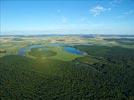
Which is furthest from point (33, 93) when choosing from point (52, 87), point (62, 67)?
point (62, 67)

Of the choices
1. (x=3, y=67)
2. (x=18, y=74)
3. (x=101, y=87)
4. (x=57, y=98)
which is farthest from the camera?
(x=3, y=67)

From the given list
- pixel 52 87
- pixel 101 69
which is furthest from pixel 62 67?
pixel 52 87

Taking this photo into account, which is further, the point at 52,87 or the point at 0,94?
the point at 52,87

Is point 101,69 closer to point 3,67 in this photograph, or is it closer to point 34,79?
point 34,79

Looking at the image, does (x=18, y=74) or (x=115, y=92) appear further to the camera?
(x=18, y=74)

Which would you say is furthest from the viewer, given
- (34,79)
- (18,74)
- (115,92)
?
(18,74)

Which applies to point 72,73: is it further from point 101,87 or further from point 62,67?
point 101,87

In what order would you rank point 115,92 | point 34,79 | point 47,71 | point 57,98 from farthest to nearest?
point 47,71, point 34,79, point 115,92, point 57,98

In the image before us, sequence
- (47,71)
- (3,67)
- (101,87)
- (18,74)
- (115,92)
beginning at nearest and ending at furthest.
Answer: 1. (115,92)
2. (101,87)
3. (18,74)
4. (47,71)
5. (3,67)
